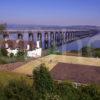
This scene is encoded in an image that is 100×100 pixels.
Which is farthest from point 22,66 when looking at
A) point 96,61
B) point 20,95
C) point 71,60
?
point 20,95

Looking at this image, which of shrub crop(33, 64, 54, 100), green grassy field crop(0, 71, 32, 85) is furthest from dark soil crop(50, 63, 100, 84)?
shrub crop(33, 64, 54, 100)

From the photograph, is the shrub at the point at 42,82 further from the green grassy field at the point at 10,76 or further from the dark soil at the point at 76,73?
the dark soil at the point at 76,73

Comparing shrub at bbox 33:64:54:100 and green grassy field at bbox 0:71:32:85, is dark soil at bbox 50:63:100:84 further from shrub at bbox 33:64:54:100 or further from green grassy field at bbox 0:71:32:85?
shrub at bbox 33:64:54:100

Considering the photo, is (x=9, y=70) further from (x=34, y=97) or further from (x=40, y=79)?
(x=34, y=97)

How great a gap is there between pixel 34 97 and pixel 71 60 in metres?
5.73

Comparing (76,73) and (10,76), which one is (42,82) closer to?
(10,76)

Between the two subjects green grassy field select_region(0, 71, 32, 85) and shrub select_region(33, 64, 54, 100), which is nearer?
shrub select_region(33, 64, 54, 100)

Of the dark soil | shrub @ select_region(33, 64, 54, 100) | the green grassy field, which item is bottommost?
the dark soil

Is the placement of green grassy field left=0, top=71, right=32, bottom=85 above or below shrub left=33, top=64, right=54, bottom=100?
below

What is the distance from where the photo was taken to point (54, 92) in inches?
266

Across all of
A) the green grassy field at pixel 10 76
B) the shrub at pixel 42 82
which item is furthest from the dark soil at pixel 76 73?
the shrub at pixel 42 82

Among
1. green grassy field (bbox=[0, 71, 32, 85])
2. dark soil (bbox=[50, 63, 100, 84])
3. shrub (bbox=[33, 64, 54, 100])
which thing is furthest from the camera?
dark soil (bbox=[50, 63, 100, 84])

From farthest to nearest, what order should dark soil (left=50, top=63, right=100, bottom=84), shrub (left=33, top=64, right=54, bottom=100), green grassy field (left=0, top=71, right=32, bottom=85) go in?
1. dark soil (left=50, top=63, right=100, bottom=84)
2. green grassy field (left=0, top=71, right=32, bottom=85)
3. shrub (left=33, top=64, right=54, bottom=100)

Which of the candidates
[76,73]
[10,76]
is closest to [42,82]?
[10,76]
